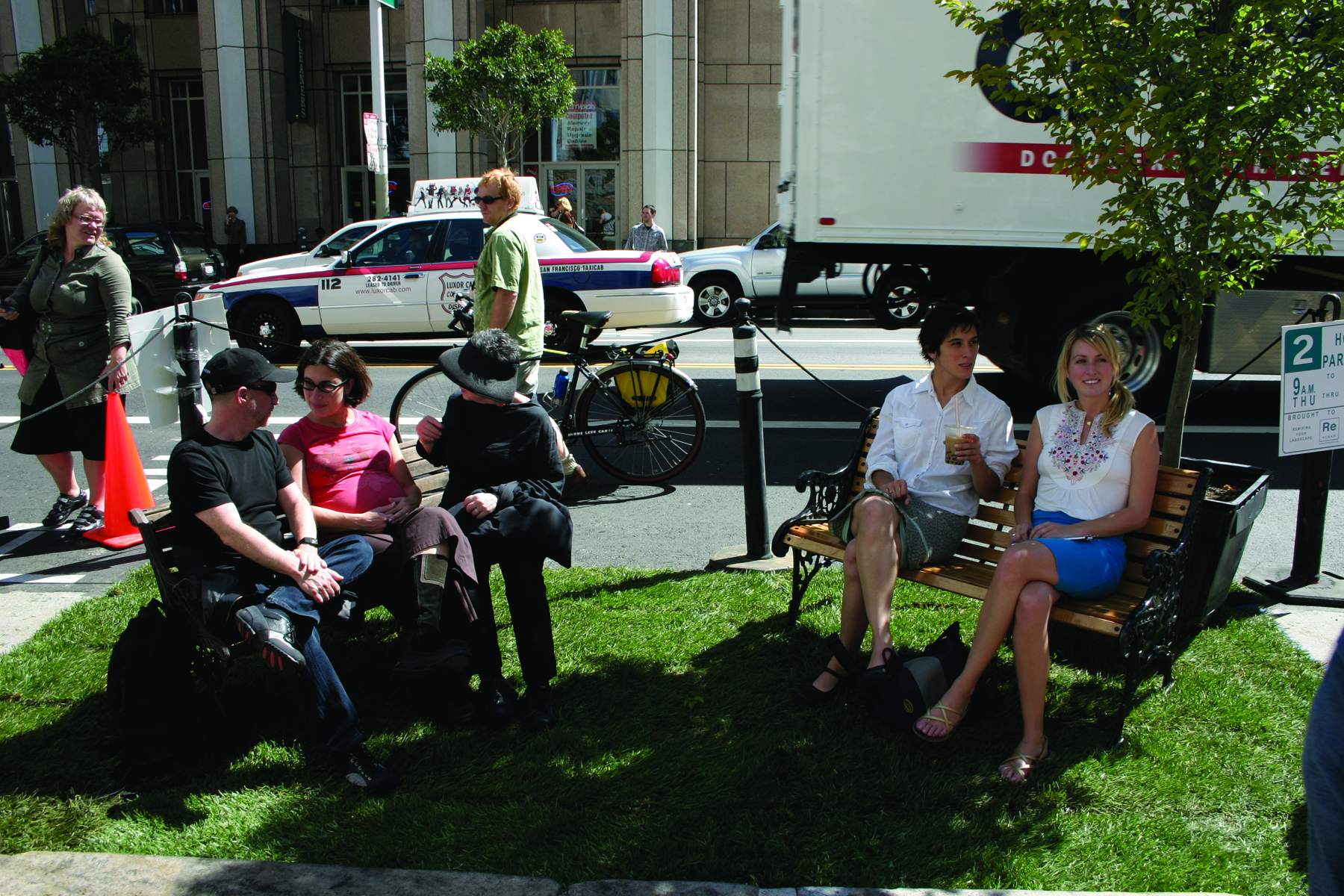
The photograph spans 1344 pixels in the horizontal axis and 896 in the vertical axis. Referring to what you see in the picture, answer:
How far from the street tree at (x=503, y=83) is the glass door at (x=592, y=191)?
4.89 metres

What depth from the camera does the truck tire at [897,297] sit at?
9664 millimetres

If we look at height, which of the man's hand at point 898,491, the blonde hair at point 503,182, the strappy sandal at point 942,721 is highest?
the blonde hair at point 503,182

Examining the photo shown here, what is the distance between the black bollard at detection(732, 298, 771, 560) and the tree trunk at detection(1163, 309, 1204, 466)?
1.75m

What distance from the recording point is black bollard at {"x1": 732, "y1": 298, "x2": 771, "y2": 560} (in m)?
4.91

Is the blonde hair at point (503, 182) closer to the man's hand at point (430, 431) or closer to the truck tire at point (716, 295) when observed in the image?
the man's hand at point (430, 431)

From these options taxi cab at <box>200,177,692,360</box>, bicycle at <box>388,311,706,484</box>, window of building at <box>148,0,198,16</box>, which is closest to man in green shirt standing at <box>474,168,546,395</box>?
bicycle at <box>388,311,706,484</box>

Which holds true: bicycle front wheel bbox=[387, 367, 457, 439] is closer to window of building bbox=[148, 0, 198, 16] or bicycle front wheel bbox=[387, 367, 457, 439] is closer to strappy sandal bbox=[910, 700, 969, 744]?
strappy sandal bbox=[910, 700, 969, 744]

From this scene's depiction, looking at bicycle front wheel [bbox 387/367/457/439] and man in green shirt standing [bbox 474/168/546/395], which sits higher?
man in green shirt standing [bbox 474/168/546/395]

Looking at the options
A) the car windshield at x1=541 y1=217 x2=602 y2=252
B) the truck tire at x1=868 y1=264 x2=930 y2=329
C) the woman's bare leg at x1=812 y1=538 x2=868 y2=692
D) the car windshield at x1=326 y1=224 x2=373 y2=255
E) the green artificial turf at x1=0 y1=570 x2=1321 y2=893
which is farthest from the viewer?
the car windshield at x1=326 y1=224 x2=373 y2=255

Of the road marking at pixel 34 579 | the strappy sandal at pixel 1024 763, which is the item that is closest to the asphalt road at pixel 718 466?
the road marking at pixel 34 579

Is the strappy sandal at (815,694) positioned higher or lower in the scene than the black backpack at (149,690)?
lower

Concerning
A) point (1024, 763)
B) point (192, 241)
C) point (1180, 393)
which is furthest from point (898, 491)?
point (192, 241)

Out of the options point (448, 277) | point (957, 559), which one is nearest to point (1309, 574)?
point (957, 559)

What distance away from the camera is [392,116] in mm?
27641
